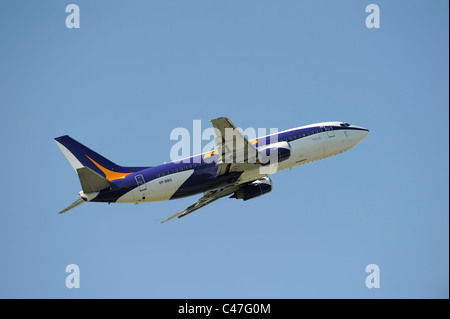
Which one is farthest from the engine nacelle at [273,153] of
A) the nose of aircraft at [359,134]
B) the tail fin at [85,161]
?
the tail fin at [85,161]

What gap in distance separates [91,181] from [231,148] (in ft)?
43.1

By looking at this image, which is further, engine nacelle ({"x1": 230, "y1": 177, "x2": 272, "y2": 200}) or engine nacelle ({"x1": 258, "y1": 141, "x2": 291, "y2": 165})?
engine nacelle ({"x1": 230, "y1": 177, "x2": 272, "y2": 200})

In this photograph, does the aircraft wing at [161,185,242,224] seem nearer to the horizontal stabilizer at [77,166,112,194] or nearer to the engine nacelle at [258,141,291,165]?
the engine nacelle at [258,141,291,165]

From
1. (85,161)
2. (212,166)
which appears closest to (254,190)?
(212,166)

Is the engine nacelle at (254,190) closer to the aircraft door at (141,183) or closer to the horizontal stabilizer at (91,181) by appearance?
the aircraft door at (141,183)

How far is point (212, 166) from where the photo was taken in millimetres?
60750

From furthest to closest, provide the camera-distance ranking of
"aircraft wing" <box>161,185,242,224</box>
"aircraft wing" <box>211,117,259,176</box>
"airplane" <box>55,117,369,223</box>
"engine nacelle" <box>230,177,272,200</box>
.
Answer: "aircraft wing" <box>161,185,242,224</box> < "engine nacelle" <box>230,177,272,200</box> < "airplane" <box>55,117,369,223</box> < "aircraft wing" <box>211,117,259,176</box>

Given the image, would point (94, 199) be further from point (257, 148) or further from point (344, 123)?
point (344, 123)

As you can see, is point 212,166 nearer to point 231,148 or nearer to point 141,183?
point 231,148

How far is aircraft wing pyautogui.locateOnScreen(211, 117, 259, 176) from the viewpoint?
183ft

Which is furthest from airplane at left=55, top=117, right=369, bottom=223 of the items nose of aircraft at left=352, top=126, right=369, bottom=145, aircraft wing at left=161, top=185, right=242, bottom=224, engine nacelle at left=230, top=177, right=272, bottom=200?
nose of aircraft at left=352, top=126, right=369, bottom=145

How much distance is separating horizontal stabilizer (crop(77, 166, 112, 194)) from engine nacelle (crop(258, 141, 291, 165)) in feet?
48.5

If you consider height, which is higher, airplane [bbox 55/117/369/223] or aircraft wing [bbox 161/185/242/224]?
airplane [bbox 55/117/369/223]

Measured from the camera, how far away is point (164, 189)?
59344 mm
